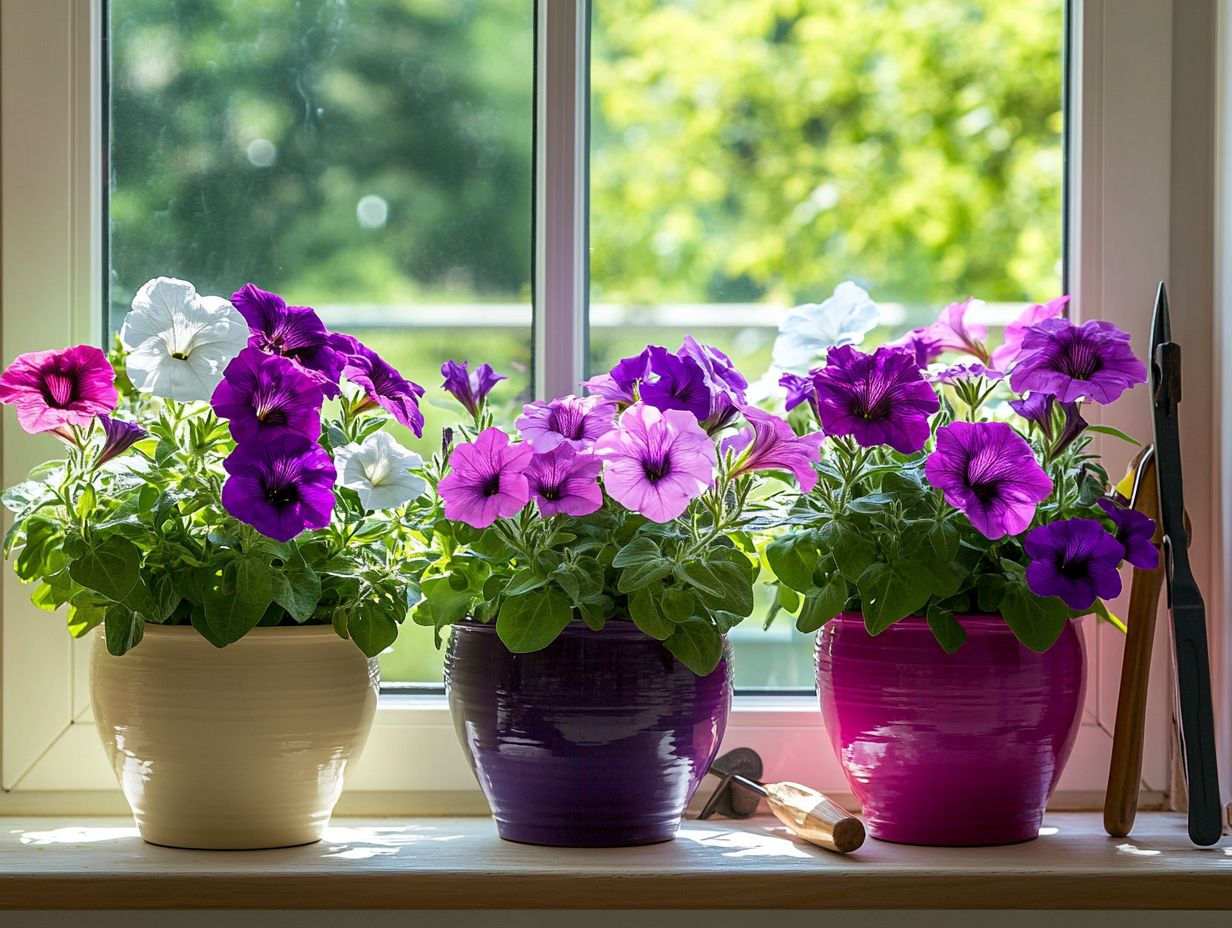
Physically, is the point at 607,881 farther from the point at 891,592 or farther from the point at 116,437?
the point at 116,437

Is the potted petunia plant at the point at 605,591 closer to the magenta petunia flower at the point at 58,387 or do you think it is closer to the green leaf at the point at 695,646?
the green leaf at the point at 695,646

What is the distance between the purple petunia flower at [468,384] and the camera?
3.35ft

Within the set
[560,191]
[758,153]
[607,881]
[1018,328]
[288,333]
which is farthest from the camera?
[758,153]

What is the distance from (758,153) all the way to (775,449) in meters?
Answer: 2.04

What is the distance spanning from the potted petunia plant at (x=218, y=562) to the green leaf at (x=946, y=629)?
17.8 inches

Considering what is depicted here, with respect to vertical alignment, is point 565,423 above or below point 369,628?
above

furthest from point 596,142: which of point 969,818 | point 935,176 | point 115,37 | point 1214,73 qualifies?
point 935,176

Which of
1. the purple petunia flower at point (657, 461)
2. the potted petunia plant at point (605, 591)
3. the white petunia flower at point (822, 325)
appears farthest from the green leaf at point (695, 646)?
the white petunia flower at point (822, 325)

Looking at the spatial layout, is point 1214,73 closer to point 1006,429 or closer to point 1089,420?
point 1089,420

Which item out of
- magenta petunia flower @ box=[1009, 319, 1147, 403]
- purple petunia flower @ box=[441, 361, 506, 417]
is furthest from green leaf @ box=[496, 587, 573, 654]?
magenta petunia flower @ box=[1009, 319, 1147, 403]

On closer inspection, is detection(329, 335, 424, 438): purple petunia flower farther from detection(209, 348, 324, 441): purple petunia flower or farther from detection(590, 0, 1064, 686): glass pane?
detection(590, 0, 1064, 686): glass pane

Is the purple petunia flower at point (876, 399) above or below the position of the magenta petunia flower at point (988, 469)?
above

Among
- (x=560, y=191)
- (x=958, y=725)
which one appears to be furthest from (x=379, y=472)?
(x=958, y=725)

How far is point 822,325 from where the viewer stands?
1133 millimetres
